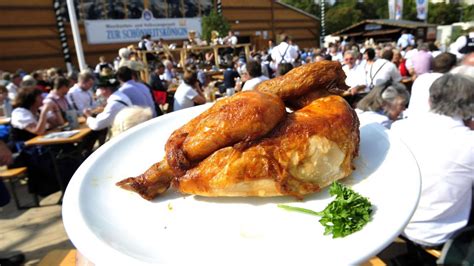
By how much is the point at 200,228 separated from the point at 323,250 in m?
0.44

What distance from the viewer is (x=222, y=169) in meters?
1.31

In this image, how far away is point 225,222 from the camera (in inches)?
46.2

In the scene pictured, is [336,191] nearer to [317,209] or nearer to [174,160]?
[317,209]

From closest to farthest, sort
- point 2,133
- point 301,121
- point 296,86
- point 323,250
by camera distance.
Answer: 1. point 323,250
2. point 301,121
3. point 296,86
4. point 2,133

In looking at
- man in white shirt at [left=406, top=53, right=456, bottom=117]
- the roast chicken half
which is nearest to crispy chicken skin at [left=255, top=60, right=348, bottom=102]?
the roast chicken half

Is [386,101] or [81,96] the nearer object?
[386,101]

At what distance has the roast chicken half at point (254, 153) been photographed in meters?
1.29

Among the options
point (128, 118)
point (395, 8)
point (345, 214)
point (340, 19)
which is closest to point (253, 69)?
point (128, 118)

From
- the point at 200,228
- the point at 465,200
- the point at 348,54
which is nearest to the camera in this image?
the point at 200,228

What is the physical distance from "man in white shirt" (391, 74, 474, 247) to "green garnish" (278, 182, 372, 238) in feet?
4.86

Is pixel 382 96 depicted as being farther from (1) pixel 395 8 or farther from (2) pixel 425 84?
(1) pixel 395 8

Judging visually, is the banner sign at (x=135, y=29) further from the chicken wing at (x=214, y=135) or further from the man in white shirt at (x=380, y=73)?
the chicken wing at (x=214, y=135)

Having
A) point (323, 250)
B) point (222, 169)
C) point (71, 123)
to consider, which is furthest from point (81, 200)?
point (71, 123)

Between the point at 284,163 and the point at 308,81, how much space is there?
510 millimetres
